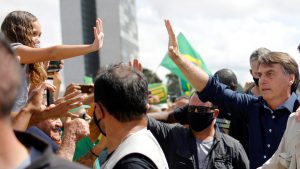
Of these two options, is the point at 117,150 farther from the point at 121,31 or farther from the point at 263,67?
the point at 121,31

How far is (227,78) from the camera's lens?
564 cm

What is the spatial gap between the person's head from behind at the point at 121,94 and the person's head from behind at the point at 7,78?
3.86 feet

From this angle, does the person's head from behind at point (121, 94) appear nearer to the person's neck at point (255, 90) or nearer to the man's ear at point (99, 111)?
the man's ear at point (99, 111)

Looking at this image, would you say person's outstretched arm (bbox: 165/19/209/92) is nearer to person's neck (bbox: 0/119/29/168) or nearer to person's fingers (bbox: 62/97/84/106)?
person's fingers (bbox: 62/97/84/106)

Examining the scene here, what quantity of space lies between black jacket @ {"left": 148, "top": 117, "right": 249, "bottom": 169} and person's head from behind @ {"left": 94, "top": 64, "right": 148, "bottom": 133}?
128cm

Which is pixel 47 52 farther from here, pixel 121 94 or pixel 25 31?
pixel 121 94

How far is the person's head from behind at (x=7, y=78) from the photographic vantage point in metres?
1.55

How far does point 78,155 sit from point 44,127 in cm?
63

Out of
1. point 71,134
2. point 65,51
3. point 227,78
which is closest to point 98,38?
point 65,51

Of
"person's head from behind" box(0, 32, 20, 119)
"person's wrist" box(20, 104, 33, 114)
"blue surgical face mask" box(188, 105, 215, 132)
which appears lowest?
"blue surgical face mask" box(188, 105, 215, 132)

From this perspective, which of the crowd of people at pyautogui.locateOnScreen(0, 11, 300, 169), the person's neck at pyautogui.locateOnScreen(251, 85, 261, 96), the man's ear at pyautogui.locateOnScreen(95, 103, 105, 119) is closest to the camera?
the crowd of people at pyautogui.locateOnScreen(0, 11, 300, 169)

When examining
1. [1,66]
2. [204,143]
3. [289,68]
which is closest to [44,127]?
[204,143]

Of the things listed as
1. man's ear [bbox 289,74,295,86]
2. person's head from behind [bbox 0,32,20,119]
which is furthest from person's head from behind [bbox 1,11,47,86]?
person's head from behind [bbox 0,32,20,119]

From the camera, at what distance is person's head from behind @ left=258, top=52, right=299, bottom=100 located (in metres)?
4.39
